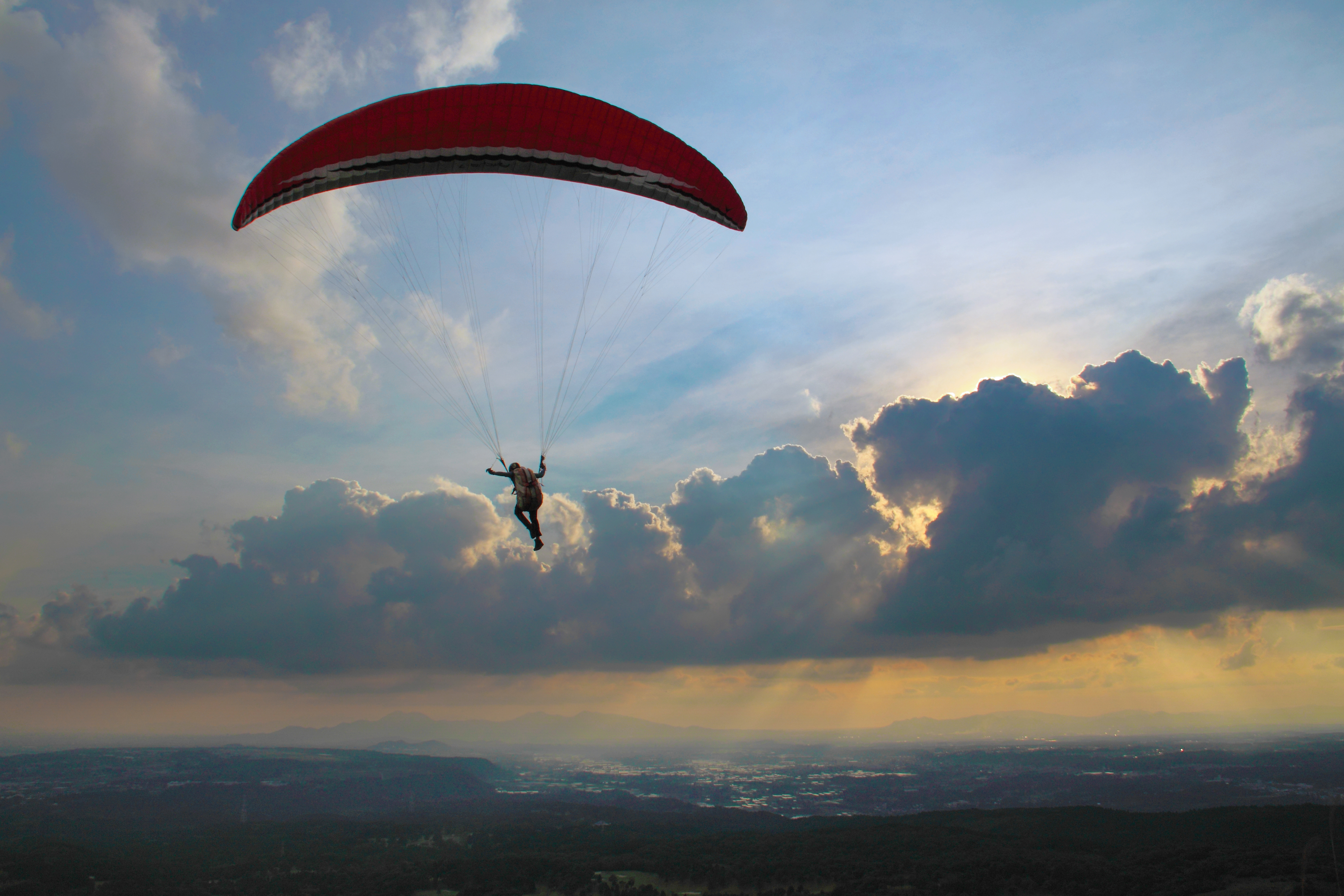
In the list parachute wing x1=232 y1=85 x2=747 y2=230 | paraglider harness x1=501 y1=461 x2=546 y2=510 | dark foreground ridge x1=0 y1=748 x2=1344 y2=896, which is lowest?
dark foreground ridge x1=0 y1=748 x2=1344 y2=896

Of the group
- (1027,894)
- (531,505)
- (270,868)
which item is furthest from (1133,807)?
(531,505)

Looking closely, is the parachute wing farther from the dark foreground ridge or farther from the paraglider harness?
the dark foreground ridge

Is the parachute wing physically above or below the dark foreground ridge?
above

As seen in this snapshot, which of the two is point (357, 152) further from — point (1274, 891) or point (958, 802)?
point (958, 802)

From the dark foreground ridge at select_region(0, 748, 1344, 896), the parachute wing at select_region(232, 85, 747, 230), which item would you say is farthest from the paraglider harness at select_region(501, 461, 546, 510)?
the dark foreground ridge at select_region(0, 748, 1344, 896)

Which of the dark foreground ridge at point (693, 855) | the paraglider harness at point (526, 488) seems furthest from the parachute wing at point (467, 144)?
the dark foreground ridge at point (693, 855)

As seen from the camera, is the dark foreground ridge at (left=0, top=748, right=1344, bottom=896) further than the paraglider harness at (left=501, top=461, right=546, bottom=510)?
Yes
